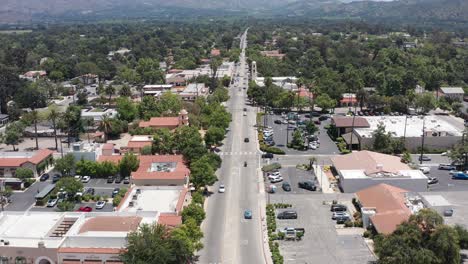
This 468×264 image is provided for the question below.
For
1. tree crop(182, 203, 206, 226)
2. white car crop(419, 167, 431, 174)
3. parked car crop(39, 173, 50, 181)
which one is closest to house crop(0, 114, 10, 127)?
parked car crop(39, 173, 50, 181)

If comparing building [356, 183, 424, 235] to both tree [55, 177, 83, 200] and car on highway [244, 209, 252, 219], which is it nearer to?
car on highway [244, 209, 252, 219]

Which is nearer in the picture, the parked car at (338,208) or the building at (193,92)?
the parked car at (338,208)

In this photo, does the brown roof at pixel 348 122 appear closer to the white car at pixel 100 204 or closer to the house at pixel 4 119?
the white car at pixel 100 204

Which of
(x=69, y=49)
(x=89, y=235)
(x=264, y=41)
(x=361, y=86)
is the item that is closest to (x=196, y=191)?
(x=89, y=235)

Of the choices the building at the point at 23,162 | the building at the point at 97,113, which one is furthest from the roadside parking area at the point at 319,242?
the building at the point at 97,113

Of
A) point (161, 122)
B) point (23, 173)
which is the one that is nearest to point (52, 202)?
point (23, 173)

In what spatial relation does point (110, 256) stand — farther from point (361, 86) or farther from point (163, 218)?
point (361, 86)

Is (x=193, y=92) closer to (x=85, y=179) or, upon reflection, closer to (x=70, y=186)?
(x=85, y=179)
